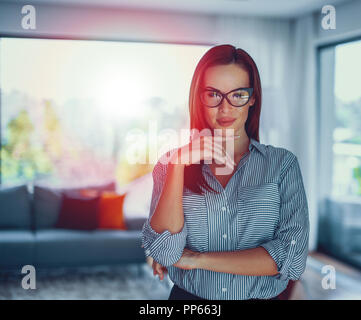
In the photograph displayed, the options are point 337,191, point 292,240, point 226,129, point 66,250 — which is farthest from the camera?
point 337,191

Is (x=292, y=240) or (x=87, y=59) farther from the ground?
(x=87, y=59)

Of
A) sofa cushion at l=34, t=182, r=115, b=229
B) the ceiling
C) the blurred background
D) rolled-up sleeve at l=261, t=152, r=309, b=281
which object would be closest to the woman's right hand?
rolled-up sleeve at l=261, t=152, r=309, b=281

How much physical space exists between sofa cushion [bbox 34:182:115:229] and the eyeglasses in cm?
249

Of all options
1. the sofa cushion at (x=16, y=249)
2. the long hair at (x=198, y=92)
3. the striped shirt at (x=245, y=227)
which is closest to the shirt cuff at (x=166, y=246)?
the striped shirt at (x=245, y=227)

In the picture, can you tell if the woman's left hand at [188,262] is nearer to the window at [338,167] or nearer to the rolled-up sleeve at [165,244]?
the rolled-up sleeve at [165,244]

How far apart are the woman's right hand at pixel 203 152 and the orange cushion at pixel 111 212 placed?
7.64 feet

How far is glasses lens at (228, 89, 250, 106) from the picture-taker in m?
0.93

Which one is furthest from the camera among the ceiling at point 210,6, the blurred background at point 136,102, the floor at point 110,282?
the blurred background at point 136,102

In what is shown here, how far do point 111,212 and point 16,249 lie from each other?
749 millimetres

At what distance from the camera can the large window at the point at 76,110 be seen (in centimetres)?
369
